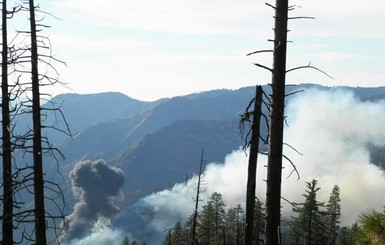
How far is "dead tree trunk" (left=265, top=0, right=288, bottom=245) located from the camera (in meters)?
9.43

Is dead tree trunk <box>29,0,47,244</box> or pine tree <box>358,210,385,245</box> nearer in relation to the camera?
pine tree <box>358,210,385,245</box>

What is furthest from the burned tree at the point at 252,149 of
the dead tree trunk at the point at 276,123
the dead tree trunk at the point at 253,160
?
the dead tree trunk at the point at 276,123

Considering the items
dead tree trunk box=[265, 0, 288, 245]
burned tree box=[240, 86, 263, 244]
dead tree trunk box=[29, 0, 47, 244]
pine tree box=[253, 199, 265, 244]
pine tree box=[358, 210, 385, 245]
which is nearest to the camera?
pine tree box=[358, 210, 385, 245]

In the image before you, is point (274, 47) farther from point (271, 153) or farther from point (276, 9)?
point (271, 153)

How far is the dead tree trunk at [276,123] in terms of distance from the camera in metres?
9.43

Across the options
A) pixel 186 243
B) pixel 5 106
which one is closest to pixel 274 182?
pixel 5 106

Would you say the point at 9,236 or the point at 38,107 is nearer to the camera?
the point at 38,107

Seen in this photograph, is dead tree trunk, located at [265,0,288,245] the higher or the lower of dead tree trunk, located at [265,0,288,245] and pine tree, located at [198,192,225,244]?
the higher

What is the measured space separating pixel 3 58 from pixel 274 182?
9088 mm

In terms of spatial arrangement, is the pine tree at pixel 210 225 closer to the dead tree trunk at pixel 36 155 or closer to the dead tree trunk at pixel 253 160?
the dead tree trunk at pixel 253 160

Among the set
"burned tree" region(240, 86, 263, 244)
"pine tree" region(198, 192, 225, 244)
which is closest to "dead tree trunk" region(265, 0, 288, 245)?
"burned tree" region(240, 86, 263, 244)

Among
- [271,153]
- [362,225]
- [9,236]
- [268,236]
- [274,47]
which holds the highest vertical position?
[274,47]

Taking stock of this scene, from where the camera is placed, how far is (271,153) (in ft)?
31.6

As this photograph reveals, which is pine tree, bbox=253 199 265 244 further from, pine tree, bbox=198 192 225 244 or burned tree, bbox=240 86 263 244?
pine tree, bbox=198 192 225 244
